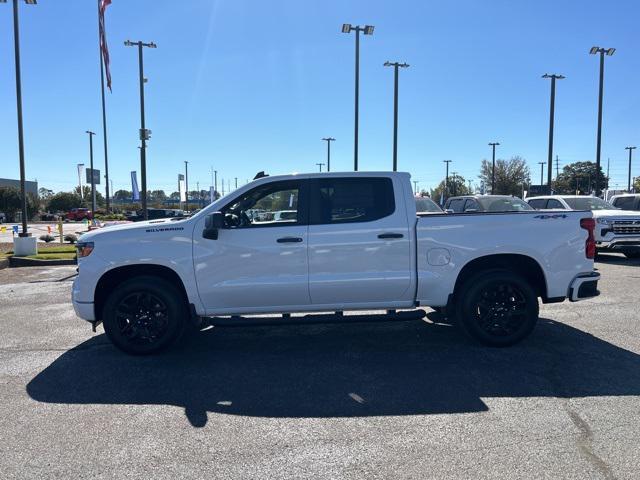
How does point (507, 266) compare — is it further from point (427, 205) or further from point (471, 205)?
point (471, 205)

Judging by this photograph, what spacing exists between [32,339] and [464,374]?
5370mm

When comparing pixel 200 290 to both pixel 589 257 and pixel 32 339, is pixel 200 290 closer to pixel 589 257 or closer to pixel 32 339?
pixel 32 339

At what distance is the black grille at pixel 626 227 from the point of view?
1350 centimetres

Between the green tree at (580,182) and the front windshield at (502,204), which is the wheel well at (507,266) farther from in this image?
the green tree at (580,182)

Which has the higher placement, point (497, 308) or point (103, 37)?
point (103, 37)

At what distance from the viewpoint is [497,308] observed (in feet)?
18.8

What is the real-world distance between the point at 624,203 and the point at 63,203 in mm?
76991

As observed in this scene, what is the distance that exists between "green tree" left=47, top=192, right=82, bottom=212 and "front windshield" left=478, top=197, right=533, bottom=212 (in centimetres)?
7311

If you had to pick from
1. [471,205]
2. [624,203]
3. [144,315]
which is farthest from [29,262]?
[624,203]

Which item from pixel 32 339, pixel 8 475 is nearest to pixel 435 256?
pixel 8 475

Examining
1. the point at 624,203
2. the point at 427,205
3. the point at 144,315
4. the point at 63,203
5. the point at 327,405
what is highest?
the point at 63,203

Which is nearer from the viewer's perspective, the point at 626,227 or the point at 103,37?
the point at 626,227

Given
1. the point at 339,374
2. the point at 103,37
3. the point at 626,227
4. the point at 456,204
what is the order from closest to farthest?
the point at 339,374 → the point at 626,227 → the point at 456,204 → the point at 103,37

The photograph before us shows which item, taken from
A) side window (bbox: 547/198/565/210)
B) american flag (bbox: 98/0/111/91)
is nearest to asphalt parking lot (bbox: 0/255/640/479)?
side window (bbox: 547/198/565/210)
